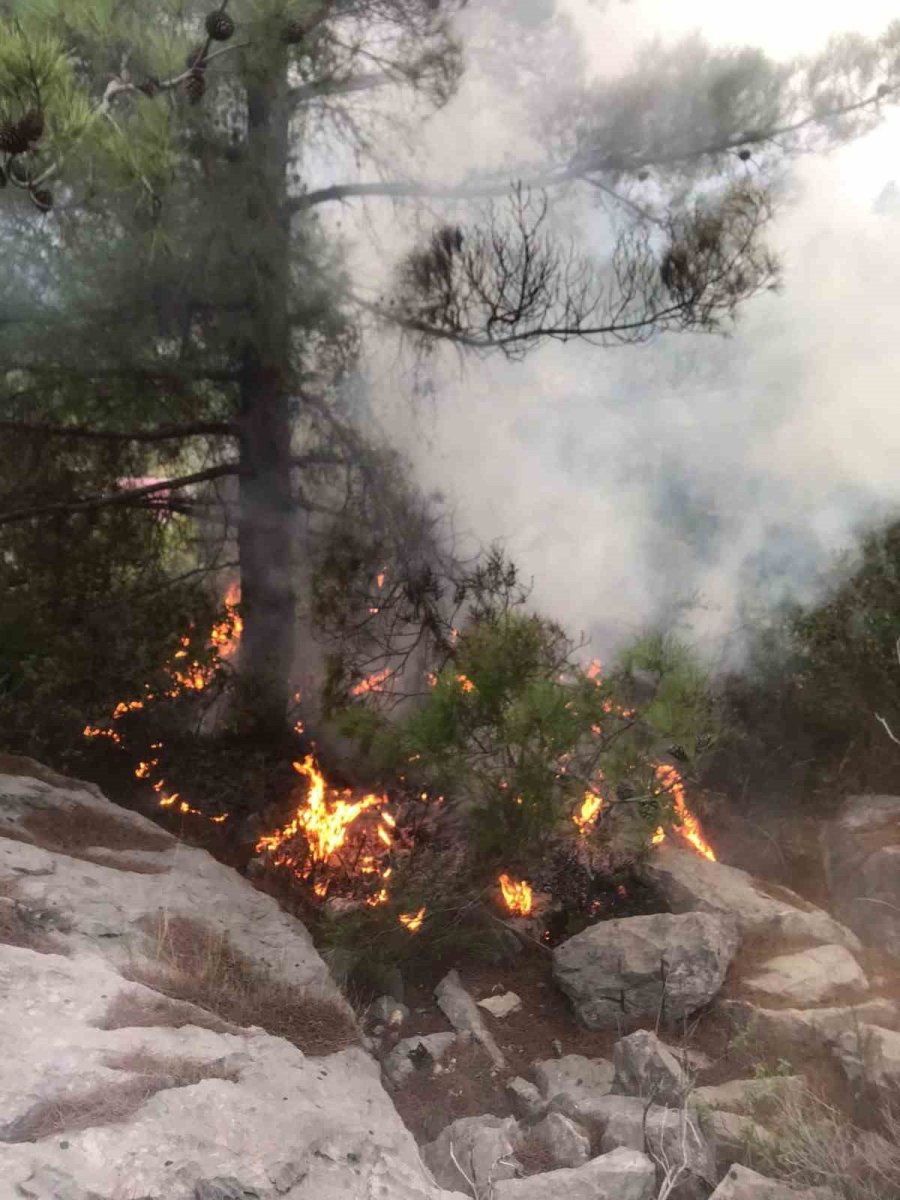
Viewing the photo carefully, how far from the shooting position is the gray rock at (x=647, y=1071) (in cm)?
326

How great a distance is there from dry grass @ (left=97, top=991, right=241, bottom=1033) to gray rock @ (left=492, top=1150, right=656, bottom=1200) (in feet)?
3.23

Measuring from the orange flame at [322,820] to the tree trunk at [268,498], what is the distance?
592 mm

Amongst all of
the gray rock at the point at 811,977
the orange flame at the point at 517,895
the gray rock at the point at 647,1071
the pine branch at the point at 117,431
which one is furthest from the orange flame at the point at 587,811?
the pine branch at the point at 117,431

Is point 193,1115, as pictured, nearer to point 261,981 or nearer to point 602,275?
point 261,981

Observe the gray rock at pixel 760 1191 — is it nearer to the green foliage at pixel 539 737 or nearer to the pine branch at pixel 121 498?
the green foliage at pixel 539 737

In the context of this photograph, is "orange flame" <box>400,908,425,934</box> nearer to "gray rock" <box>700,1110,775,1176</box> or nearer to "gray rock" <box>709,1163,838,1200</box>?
"gray rock" <box>700,1110,775,1176</box>

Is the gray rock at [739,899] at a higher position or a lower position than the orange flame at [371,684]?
lower

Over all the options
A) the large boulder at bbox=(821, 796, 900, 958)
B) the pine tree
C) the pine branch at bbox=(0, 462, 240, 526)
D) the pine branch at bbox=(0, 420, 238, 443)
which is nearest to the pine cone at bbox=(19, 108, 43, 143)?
the pine tree

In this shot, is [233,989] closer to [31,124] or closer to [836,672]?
[31,124]

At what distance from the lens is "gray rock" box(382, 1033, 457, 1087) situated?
12.2 feet

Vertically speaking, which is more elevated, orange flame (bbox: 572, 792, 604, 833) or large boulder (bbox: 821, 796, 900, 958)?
orange flame (bbox: 572, 792, 604, 833)

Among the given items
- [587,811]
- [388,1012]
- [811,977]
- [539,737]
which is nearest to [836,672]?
[587,811]

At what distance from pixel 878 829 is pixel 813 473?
193cm

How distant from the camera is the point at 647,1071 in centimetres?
334
